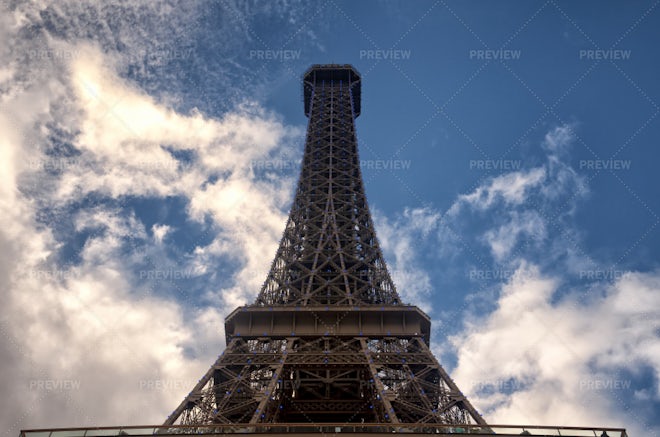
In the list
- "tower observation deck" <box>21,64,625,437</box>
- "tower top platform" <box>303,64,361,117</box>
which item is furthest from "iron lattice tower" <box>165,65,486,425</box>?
"tower top platform" <box>303,64,361,117</box>

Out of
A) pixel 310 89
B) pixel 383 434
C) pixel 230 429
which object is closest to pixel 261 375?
pixel 230 429

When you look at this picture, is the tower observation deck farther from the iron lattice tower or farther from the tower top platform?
the tower top platform

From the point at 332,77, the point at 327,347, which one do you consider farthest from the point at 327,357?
the point at 332,77

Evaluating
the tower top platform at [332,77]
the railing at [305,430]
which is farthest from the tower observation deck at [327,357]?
the tower top platform at [332,77]

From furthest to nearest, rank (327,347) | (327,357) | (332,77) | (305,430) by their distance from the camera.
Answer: (332,77)
(327,347)
(327,357)
(305,430)

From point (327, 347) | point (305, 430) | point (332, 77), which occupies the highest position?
point (332, 77)

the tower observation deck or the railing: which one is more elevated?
the tower observation deck

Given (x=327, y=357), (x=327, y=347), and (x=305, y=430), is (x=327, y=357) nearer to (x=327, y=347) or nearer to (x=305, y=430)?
(x=327, y=347)

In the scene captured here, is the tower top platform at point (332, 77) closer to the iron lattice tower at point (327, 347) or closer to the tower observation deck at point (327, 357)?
the tower observation deck at point (327, 357)
